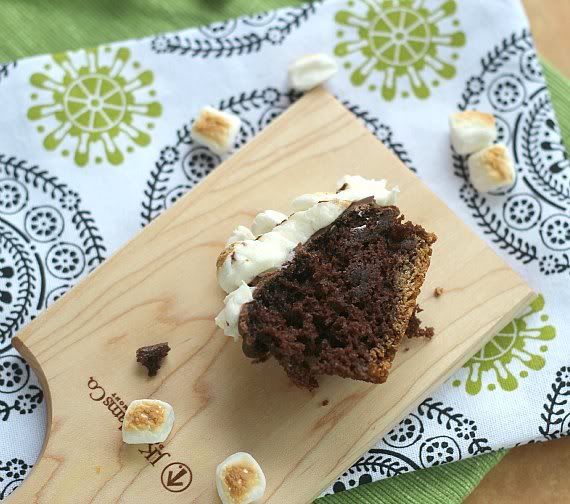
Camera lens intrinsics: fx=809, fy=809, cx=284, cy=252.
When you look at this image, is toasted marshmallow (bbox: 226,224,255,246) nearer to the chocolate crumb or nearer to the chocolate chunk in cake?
the chocolate chunk in cake

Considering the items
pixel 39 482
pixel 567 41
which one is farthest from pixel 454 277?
pixel 39 482

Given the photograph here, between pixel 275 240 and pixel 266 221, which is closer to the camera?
pixel 275 240

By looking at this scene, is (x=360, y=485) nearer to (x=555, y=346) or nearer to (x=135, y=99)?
(x=555, y=346)

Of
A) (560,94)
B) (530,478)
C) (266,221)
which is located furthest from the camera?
(560,94)

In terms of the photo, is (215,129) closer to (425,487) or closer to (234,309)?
(234,309)

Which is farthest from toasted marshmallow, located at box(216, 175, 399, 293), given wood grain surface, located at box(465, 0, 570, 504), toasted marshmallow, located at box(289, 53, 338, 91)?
wood grain surface, located at box(465, 0, 570, 504)

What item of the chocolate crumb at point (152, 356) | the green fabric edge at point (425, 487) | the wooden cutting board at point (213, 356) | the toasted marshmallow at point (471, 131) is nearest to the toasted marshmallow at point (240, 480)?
the wooden cutting board at point (213, 356)

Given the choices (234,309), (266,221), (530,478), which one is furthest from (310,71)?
(530,478)
